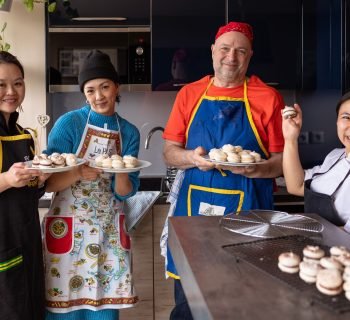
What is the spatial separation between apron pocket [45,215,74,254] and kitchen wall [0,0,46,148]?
A: 46.1 inches

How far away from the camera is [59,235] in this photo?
1683 millimetres

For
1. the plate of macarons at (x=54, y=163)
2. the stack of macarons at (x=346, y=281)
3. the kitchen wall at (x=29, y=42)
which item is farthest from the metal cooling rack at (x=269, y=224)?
the kitchen wall at (x=29, y=42)

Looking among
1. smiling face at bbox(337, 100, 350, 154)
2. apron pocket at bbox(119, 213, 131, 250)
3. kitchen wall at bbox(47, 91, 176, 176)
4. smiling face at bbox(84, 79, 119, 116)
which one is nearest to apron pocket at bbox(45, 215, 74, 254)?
apron pocket at bbox(119, 213, 131, 250)

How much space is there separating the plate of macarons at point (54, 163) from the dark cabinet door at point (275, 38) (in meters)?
1.42

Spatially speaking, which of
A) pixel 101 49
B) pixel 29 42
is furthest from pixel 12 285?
pixel 29 42

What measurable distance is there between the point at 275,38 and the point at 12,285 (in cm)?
190

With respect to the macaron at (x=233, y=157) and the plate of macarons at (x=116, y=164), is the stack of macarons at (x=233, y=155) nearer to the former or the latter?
the macaron at (x=233, y=157)

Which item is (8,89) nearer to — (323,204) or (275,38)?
(323,204)

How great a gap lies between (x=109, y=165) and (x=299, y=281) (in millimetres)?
886

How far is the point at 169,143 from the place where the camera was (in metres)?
1.94

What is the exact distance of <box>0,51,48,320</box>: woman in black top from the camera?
4.84 ft

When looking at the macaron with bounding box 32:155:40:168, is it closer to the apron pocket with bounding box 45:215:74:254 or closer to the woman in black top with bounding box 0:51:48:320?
the woman in black top with bounding box 0:51:48:320

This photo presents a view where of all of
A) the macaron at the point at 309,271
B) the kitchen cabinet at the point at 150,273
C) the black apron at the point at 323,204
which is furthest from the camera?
the kitchen cabinet at the point at 150,273

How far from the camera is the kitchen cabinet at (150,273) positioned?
229 centimetres
